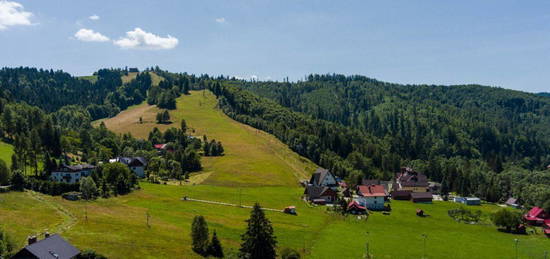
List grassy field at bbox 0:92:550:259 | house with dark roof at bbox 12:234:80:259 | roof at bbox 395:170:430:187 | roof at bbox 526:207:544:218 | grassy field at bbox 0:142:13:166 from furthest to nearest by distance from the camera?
roof at bbox 395:170:430:187
grassy field at bbox 0:142:13:166
roof at bbox 526:207:544:218
grassy field at bbox 0:92:550:259
house with dark roof at bbox 12:234:80:259

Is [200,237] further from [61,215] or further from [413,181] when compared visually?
[413,181]

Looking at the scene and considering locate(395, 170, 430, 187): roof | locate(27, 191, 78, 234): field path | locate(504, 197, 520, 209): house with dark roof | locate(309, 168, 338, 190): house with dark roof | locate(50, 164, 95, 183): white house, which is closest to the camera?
locate(27, 191, 78, 234): field path

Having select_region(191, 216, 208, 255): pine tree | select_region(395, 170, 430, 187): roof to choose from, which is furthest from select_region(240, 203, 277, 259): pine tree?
select_region(395, 170, 430, 187): roof

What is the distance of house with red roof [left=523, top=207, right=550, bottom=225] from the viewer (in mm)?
107188

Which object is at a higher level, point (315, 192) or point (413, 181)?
point (315, 192)

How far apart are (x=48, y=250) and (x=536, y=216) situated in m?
112

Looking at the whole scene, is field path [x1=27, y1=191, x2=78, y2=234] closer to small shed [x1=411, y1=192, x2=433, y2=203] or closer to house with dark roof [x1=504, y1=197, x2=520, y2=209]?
small shed [x1=411, y1=192, x2=433, y2=203]

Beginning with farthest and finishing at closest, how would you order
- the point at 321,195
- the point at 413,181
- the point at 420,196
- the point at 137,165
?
the point at 413,181
the point at 137,165
the point at 420,196
the point at 321,195

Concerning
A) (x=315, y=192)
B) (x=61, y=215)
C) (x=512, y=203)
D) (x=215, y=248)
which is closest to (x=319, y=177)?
(x=315, y=192)

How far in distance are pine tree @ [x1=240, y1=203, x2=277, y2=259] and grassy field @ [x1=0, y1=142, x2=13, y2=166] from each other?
88356 mm

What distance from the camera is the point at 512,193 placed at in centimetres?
16050

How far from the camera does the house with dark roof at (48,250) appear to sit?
50562 mm

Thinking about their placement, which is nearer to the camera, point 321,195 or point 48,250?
point 48,250

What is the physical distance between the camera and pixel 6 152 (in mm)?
132375
